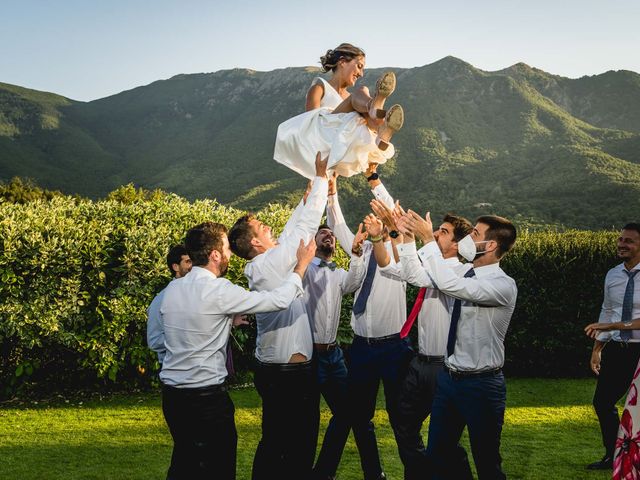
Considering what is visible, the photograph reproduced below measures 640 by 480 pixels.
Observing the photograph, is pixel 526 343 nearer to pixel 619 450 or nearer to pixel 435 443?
pixel 435 443

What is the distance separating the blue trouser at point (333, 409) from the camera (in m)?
5.38

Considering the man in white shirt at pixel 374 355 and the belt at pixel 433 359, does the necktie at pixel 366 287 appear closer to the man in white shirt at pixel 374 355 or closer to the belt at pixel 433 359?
the man in white shirt at pixel 374 355

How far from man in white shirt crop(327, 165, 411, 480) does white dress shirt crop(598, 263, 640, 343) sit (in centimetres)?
224

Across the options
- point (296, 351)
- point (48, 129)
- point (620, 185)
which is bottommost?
point (296, 351)

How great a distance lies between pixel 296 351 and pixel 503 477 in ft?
5.60

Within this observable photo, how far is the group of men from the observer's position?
3.88m

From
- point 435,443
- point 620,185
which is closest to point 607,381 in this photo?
point 435,443

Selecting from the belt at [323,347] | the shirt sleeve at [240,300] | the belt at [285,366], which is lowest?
the belt at [323,347]

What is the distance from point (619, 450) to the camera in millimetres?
3043

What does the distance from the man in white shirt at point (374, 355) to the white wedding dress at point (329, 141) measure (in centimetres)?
101

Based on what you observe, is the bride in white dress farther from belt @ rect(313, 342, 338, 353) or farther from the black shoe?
the black shoe

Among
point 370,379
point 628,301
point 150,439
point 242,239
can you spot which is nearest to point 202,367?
point 242,239

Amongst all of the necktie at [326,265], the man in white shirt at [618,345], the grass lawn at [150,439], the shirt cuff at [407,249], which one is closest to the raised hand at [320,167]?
the shirt cuff at [407,249]

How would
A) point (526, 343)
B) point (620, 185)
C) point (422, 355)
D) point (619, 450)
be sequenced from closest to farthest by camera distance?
point (619, 450)
point (422, 355)
point (526, 343)
point (620, 185)
